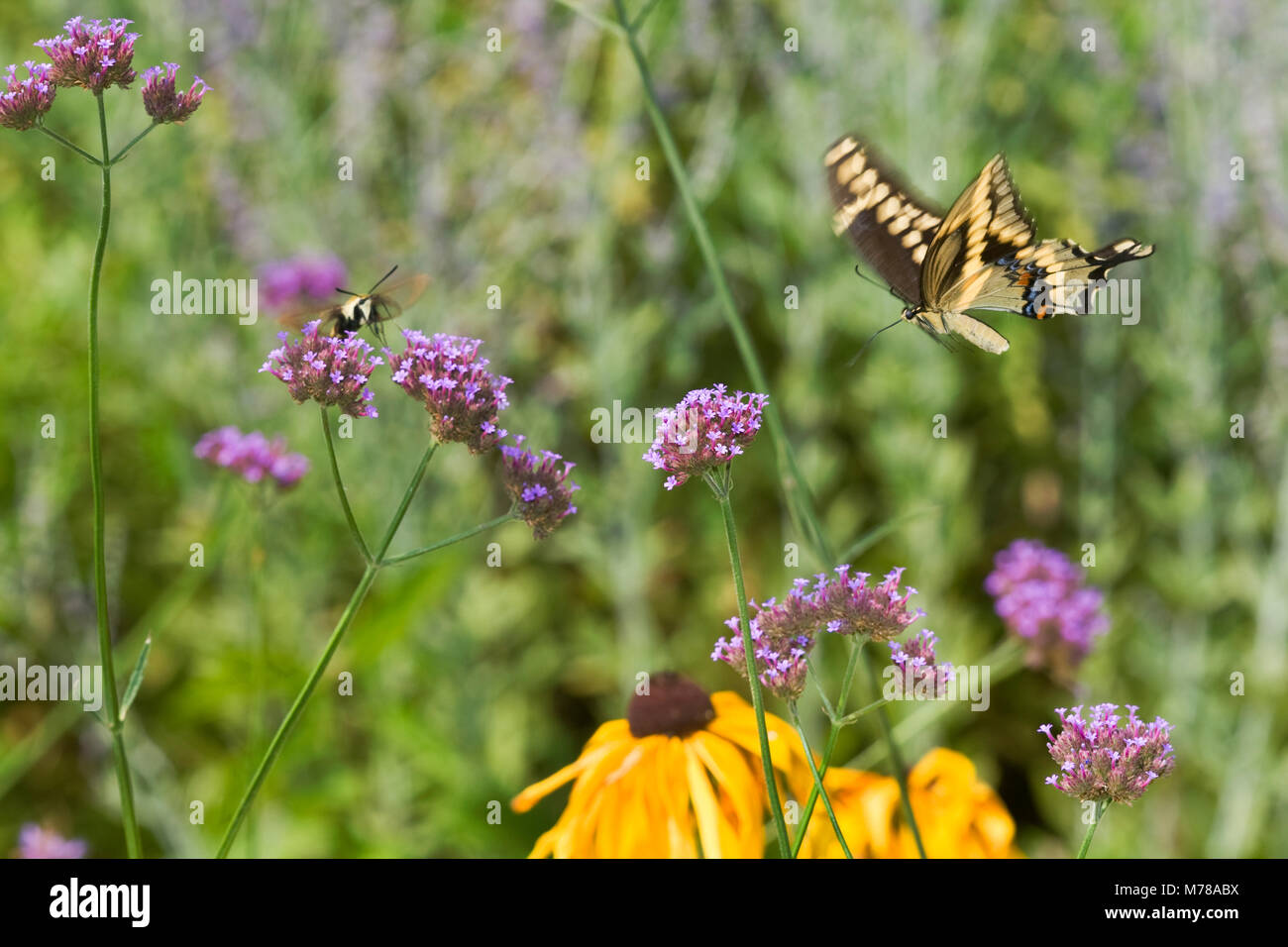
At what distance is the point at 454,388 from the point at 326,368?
0.36ft

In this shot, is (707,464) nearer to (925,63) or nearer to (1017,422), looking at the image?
(925,63)

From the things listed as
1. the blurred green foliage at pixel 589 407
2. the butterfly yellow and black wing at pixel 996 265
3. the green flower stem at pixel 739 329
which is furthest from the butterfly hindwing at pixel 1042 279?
the blurred green foliage at pixel 589 407

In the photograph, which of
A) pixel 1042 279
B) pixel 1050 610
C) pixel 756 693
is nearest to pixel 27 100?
pixel 756 693

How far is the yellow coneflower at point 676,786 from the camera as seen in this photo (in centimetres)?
112

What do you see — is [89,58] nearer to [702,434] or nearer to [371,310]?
[371,310]

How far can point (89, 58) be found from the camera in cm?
97

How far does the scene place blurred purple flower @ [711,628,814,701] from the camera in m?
0.88

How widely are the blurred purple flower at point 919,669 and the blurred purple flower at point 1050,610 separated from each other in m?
0.61

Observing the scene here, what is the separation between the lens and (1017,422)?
427 cm

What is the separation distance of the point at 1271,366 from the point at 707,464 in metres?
3.04

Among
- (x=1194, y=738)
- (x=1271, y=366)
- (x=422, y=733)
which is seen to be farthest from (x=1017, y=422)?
(x=422, y=733)

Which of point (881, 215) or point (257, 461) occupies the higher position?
point (881, 215)

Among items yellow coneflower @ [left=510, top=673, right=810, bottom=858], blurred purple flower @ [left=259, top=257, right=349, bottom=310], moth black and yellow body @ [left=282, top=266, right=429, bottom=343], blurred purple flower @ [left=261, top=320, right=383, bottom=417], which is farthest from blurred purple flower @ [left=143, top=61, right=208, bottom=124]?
blurred purple flower @ [left=259, top=257, right=349, bottom=310]

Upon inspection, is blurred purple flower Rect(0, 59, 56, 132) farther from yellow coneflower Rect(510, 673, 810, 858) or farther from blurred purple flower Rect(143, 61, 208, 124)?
yellow coneflower Rect(510, 673, 810, 858)
